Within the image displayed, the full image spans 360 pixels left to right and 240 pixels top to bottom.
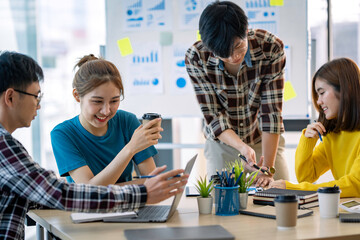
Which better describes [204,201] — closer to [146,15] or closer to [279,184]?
[279,184]

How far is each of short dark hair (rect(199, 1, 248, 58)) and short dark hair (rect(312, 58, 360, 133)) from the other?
464 millimetres

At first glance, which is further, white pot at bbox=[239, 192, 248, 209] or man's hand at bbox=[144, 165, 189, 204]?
white pot at bbox=[239, 192, 248, 209]

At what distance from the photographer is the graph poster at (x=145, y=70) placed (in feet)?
12.2

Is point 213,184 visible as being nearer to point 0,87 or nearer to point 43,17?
point 0,87

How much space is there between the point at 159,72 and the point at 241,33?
1651 millimetres

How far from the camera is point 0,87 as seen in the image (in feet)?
5.21

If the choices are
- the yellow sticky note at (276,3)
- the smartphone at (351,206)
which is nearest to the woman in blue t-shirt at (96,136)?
the smartphone at (351,206)

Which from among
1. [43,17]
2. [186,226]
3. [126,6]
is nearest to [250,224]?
[186,226]

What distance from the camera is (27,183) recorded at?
151 cm

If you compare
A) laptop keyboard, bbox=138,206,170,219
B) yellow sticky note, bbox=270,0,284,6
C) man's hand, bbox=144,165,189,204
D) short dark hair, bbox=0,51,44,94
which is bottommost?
laptop keyboard, bbox=138,206,170,219

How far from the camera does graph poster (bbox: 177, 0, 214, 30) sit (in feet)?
12.0

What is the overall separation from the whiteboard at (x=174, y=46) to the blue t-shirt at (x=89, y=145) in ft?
4.50

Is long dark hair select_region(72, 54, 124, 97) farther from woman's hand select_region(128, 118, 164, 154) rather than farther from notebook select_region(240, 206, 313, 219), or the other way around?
notebook select_region(240, 206, 313, 219)

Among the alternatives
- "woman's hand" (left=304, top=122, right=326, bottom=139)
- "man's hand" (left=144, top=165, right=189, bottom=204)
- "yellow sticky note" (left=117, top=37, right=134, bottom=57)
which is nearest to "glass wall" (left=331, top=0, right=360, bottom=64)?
"yellow sticky note" (left=117, top=37, right=134, bottom=57)
